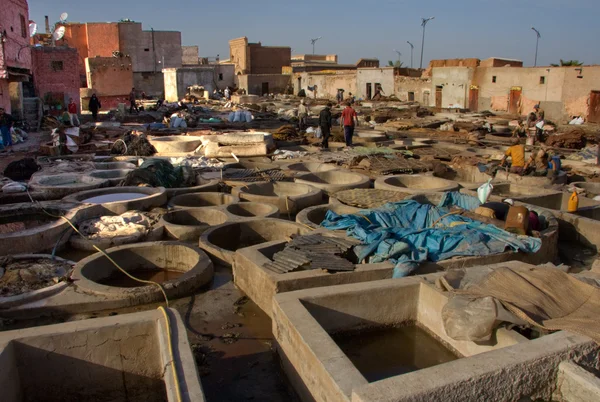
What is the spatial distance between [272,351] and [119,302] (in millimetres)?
2217

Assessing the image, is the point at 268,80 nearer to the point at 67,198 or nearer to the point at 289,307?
the point at 67,198

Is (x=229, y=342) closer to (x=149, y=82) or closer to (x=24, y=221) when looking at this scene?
(x=24, y=221)

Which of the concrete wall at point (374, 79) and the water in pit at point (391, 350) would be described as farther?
the concrete wall at point (374, 79)

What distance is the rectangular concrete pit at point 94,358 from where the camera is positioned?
4215mm

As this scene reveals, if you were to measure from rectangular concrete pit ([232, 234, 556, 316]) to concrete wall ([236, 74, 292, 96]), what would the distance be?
39680 mm

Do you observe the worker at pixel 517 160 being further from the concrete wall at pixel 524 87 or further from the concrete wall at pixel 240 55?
the concrete wall at pixel 240 55

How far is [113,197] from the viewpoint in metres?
10.8

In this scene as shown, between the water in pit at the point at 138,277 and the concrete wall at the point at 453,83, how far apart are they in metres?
28.0

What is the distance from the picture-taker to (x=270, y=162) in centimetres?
1564

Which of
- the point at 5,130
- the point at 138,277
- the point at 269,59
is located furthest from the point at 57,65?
the point at 269,59

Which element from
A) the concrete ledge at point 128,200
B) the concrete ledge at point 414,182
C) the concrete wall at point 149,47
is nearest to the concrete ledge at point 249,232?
the concrete ledge at point 128,200

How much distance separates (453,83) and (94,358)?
32.0m

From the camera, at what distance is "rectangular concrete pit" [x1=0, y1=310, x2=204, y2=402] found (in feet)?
13.8

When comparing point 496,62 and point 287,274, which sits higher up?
point 496,62
